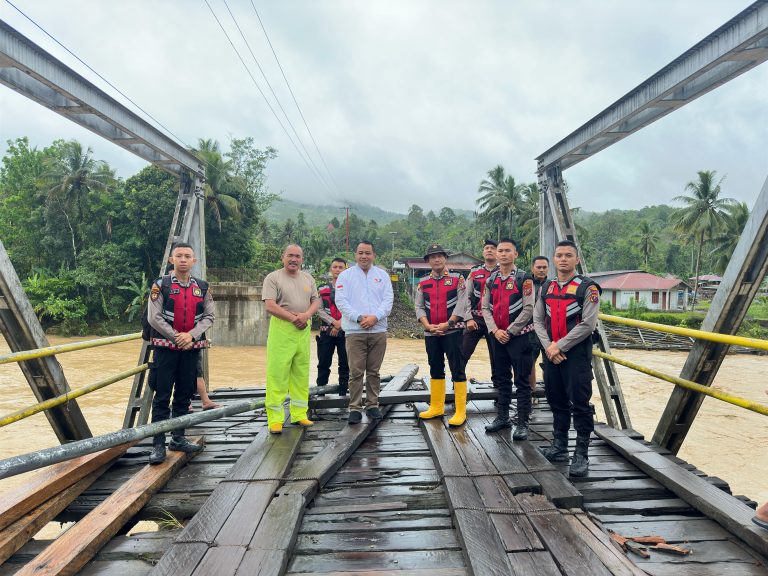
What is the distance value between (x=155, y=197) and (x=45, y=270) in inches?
Result: 373

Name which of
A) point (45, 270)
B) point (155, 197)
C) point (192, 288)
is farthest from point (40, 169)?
point (192, 288)

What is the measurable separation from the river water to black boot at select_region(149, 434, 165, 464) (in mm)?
6416

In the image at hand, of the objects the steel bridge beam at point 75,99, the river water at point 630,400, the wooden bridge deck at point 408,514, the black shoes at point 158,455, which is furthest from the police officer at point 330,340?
the river water at point 630,400

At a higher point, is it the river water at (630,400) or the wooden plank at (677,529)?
the wooden plank at (677,529)

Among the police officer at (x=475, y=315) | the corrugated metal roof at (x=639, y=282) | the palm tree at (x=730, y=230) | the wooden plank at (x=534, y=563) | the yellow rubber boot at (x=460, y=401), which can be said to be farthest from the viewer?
the corrugated metal roof at (x=639, y=282)

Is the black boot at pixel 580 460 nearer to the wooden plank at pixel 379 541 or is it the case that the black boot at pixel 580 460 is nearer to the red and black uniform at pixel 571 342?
the red and black uniform at pixel 571 342

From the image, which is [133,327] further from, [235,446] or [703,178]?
[703,178]

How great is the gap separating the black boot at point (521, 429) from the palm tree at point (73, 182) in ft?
103

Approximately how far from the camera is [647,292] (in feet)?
121

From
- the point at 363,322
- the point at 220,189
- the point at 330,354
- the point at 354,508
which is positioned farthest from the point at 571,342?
the point at 220,189

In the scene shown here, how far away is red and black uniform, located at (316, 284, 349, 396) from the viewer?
18.8ft

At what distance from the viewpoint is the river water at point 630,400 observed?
9672 millimetres

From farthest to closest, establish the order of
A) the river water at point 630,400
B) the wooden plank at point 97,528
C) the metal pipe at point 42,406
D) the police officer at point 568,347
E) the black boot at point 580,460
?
the river water at point 630,400 < the police officer at point 568,347 < the black boot at point 580,460 < the metal pipe at point 42,406 < the wooden plank at point 97,528

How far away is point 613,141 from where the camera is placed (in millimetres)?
5562
